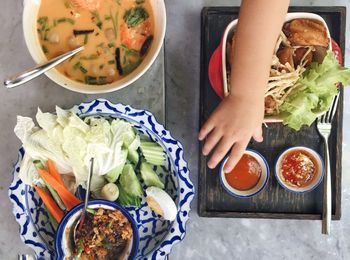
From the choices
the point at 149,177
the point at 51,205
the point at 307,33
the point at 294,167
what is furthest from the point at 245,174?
the point at 51,205

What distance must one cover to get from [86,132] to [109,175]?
0.12 meters

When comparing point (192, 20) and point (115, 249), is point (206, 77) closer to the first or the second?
point (192, 20)

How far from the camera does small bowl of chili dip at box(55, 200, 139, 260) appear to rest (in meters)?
1.26

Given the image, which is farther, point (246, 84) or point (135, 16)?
point (135, 16)

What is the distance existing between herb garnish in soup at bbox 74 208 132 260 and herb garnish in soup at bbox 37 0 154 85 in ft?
1.04

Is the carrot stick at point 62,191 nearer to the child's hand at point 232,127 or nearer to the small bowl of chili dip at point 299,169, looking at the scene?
the child's hand at point 232,127

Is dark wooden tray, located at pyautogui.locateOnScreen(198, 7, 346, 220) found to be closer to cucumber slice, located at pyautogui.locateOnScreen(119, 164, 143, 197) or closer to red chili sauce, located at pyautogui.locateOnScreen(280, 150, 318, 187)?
red chili sauce, located at pyautogui.locateOnScreen(280, 150, 318, 187)

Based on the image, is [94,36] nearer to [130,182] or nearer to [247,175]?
[130,182]

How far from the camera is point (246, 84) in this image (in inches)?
46.7

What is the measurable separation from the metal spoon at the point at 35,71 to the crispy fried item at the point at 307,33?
19.4 inches

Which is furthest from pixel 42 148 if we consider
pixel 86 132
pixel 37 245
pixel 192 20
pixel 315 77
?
pixel 315 77

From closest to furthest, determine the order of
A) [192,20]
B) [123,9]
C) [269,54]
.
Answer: [269,54], [123,9], [192,20]

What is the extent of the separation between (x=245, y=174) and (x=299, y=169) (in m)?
0.13

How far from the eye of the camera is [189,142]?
55.6 inches
